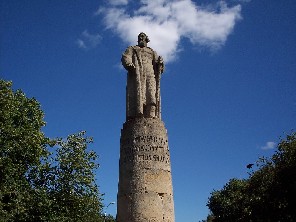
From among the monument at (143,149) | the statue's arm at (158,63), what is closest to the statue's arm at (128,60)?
the monument at (143,149)

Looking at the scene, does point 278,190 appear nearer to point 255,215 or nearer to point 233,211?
point 255,215

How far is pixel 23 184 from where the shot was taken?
17438 millimetres

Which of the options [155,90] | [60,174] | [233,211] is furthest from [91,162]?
[233,211]

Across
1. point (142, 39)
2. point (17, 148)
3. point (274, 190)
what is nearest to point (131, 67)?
point (142, 39)

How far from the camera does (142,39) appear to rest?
13.0 metres

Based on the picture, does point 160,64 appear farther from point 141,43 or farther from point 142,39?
point 142,39

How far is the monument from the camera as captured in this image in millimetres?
10672

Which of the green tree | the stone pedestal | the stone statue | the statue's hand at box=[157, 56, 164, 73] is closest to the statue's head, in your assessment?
the stone statue

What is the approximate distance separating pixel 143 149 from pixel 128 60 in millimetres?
2982

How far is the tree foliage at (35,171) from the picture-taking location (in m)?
16.7

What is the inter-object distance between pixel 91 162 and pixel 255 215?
12.2 meters

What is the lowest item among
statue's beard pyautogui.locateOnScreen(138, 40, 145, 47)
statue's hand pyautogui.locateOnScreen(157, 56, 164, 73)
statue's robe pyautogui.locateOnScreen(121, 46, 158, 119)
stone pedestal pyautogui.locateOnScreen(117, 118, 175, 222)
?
stone pedestal pyautogui.locateOnScreen(117, 118, 175, 222)

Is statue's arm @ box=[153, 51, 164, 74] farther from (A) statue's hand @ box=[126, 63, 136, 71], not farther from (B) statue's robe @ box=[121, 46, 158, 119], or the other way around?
(A) statue's hand @ box=[126, 63, 136, 71]

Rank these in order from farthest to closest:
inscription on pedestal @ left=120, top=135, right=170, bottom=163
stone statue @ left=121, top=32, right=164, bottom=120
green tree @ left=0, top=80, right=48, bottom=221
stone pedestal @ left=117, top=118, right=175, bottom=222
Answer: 1. green tree @ left=0, top=80, right=48, bottom=221
2. stone statue @ left=121, top=32, right=164, bottom=120
3. inscription on pedestal @ left=120, top=135, right=170, bottom=163
4. stone pedestal @ left=117, top=118, right=175, bottom=222
